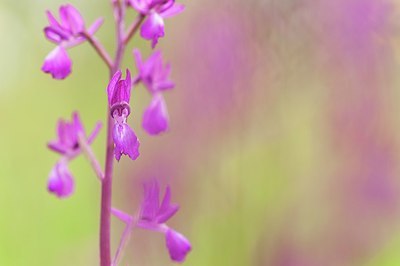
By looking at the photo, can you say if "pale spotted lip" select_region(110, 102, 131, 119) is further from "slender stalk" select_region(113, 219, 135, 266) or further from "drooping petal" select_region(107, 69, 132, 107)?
"slender stalk" select_region(113, 219, 135, 266)

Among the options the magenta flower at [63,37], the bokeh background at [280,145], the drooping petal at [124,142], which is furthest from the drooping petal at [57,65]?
the bokeh background at [280,145]

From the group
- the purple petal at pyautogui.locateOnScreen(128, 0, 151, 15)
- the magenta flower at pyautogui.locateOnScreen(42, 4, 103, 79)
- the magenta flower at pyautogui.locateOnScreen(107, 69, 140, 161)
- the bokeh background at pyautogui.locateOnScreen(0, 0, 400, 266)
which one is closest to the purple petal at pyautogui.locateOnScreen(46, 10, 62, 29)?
the magenta flower at pyautogui.locateOnScreen(42, 4, 103, 79)

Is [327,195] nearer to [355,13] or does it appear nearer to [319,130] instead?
[319,130]

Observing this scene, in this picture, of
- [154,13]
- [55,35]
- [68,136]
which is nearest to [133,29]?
[154,13]

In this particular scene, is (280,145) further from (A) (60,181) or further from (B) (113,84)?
(B) (113,84)

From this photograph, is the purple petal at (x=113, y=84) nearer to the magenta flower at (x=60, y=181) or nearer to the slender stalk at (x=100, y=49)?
the slender stalk at (x=100, y=49)

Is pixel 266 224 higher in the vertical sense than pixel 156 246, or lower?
higher

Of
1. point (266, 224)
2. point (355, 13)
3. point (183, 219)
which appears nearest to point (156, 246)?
point (183, 219)
